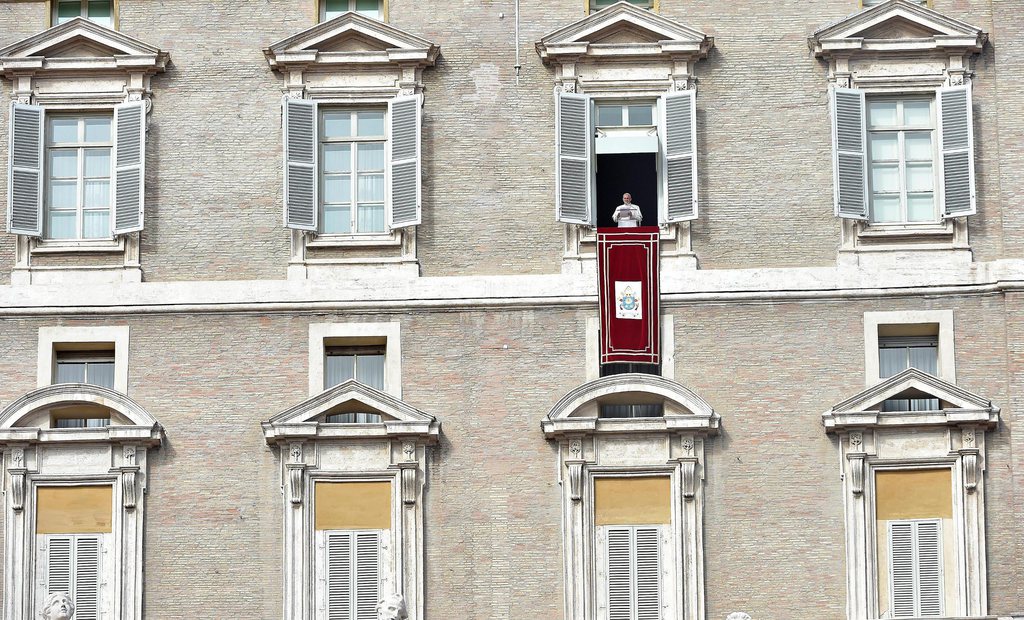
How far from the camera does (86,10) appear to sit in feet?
139

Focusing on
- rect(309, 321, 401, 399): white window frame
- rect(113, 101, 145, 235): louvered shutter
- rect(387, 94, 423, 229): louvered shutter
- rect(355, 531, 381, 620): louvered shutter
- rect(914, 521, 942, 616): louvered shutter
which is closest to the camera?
rect(914, 521, 942, 616): louvered shutter

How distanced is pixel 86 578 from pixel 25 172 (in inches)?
247

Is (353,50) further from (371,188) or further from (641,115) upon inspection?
(641,115)

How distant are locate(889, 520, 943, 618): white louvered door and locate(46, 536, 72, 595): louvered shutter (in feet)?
39.3

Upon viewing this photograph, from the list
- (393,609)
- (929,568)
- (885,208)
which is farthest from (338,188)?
(929,568)

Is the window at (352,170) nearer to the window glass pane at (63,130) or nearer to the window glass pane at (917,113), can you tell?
the window glass pane at (63,130)

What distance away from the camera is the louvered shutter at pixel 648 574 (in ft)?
130

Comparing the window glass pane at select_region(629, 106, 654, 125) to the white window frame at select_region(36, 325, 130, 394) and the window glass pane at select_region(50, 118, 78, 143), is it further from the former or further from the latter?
the window glass pane at select_region(50, 118, 78, 143)

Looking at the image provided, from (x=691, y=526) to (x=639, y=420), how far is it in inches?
67.8

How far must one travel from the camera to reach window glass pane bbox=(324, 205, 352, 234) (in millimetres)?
41406

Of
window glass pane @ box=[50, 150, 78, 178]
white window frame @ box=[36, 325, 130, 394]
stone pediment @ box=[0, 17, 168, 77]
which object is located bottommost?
A: white window frame @ box=[36, 325, 130, 394]

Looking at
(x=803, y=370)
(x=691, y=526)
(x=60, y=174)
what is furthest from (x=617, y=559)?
(x=60, y=174)

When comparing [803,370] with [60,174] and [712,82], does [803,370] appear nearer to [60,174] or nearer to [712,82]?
[712,82]

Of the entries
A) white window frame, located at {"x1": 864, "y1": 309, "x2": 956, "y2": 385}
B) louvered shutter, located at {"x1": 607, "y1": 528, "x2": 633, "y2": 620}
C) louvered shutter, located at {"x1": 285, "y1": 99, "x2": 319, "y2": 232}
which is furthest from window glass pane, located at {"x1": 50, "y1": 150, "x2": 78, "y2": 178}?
white window frame, located at {"x1": 864, "y1": 309, "x2": 956, "y2": 385}
